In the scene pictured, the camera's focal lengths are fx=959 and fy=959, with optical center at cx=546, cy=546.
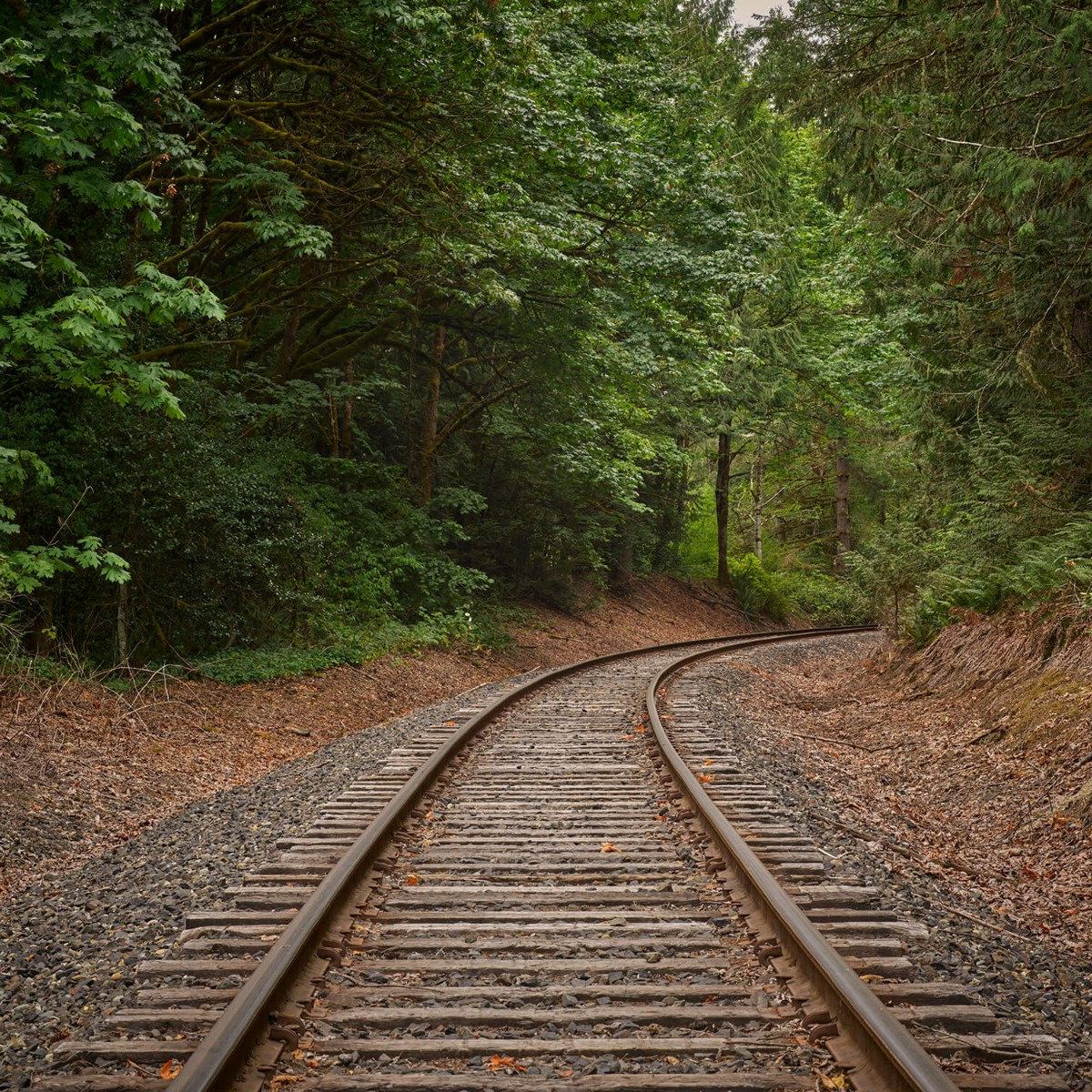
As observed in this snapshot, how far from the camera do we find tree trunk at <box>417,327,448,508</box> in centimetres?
1939

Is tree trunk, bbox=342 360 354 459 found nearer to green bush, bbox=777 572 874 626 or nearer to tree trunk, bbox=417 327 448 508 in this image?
tree trunk, bbox=417 327 448 508

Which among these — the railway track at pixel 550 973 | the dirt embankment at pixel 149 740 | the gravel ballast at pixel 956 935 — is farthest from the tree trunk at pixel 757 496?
the railway track at pixel 550 973

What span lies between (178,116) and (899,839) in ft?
30.3

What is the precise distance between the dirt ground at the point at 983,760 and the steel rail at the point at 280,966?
3.23 m

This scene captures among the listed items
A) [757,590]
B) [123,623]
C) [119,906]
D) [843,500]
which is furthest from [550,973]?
[843,500]

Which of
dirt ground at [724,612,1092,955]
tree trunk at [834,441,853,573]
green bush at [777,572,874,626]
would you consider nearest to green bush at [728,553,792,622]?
green bush at [777,572,874,626]

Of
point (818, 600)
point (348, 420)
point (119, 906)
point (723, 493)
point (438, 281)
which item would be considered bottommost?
point (818, 600)

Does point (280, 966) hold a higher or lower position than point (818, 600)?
higher

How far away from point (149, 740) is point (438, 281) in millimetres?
8329

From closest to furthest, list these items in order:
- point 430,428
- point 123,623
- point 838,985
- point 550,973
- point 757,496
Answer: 1. point 838,985
2. point 550,973
3. point 123,623
4. point 430,428
5. point 757,496

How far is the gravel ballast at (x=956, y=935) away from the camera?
12.7ft

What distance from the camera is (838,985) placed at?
142 inches

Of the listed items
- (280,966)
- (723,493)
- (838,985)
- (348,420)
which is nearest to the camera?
(838,985)

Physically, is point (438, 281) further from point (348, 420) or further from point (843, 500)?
point (843, 500)
